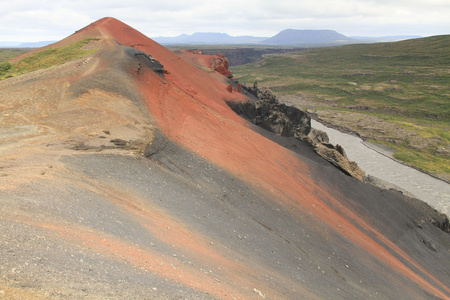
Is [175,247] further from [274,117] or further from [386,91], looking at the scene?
[386,91]

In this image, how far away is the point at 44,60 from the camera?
107 feet

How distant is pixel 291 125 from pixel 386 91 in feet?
258

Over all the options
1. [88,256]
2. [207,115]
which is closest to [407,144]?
[207,115]

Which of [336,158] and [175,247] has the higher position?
[175,247]

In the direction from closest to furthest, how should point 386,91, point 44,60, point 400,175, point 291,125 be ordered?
point 44,60
point 291,125
point 400,175
point 386,91

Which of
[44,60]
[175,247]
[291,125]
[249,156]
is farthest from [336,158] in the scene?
[44,60]

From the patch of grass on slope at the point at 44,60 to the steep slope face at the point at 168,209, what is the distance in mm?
3146

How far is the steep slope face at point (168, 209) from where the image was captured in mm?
8922

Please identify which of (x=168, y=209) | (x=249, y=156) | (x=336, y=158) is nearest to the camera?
(x=168, y=209)

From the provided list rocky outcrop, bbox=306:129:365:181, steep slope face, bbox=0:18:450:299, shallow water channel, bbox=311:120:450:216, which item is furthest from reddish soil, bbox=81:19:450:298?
shallow water channel, bbox=311:120:450:216

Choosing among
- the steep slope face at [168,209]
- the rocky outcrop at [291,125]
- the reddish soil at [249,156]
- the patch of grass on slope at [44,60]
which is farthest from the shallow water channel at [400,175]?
the patch of grass on slope at [44,60]

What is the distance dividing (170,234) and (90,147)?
734 cm

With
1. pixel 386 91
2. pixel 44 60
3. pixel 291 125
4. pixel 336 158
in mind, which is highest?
pixel 44 60

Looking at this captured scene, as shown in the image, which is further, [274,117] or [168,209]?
[274,117]
